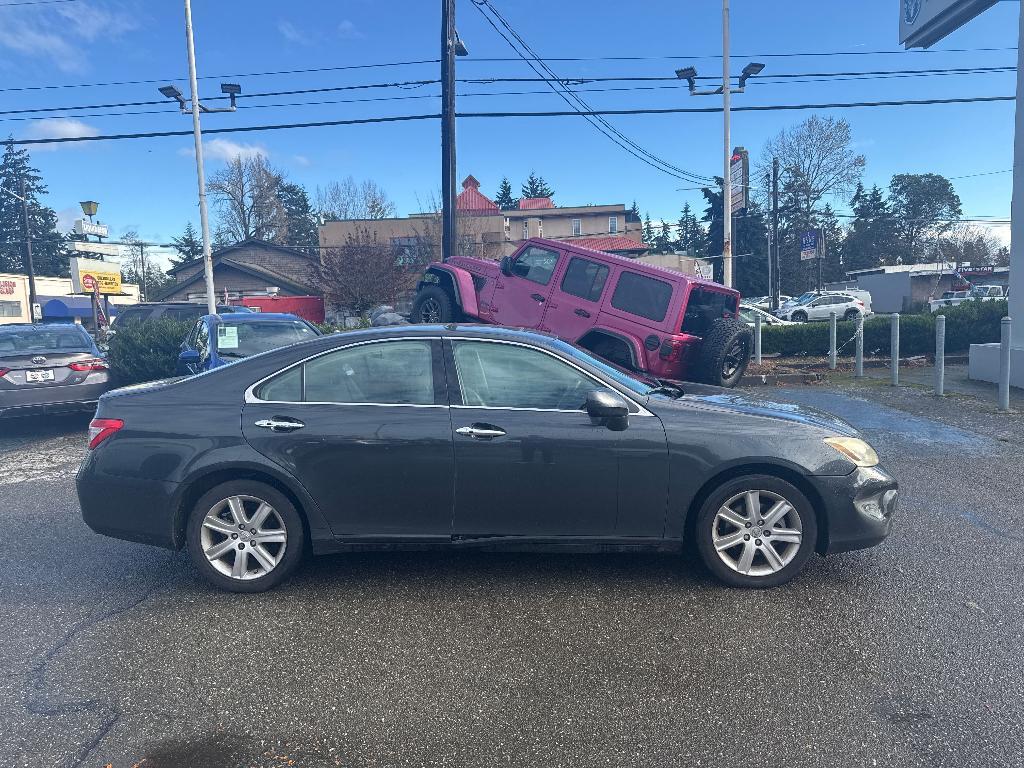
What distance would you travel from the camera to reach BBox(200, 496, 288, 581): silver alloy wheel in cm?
395

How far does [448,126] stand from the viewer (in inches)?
582

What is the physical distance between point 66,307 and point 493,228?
1157 inches

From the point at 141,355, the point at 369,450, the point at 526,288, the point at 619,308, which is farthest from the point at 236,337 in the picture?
the point at 369,450

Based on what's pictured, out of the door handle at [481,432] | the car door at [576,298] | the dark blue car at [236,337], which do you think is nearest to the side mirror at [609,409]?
the door handle at [481,432]

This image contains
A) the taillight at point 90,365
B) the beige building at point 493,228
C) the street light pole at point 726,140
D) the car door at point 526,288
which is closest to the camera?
the taillight at point 90,365

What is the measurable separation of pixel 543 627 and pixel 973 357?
12336mm

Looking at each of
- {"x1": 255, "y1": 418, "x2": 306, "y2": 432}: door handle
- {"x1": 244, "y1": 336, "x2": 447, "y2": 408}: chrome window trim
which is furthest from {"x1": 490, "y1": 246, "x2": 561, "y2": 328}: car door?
{"x1": 255, "y1": 418, "x2": 306, "y2": 432}: door handle

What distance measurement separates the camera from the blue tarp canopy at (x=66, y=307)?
152ft

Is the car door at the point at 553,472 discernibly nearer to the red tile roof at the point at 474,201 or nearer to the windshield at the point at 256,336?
the windshield at the point at 256,336

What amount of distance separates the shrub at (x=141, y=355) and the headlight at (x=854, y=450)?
32.7 ft

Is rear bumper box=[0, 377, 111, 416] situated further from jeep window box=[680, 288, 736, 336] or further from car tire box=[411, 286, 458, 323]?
jeep window box=[680, 288, 736, 336]

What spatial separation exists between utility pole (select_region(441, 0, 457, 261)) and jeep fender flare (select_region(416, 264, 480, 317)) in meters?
3.80

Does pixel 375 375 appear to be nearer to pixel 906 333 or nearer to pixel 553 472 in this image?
pixel 553 472

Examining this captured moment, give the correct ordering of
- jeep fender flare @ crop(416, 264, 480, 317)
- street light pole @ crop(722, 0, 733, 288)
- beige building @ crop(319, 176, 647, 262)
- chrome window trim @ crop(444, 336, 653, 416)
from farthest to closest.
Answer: beige building @ crop(319, 176, 647, 262)
street light pole @ crop(722, 0, 733, 288)
jeep fender flare @ crop(416, 264, 480, 317)
chrome window trim @ crop(444, 336, 653, 416)
